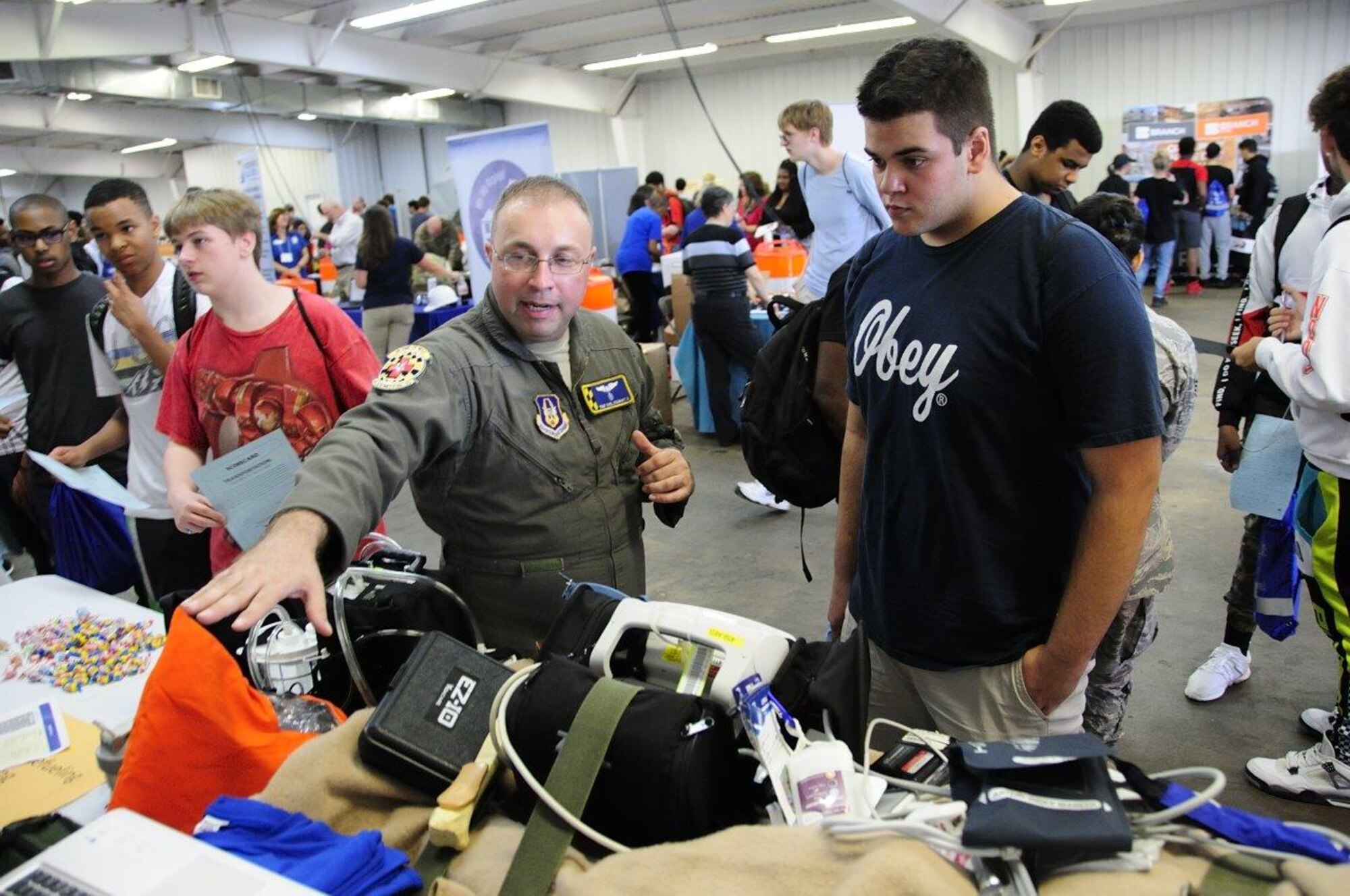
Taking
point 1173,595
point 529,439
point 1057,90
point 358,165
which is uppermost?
point 358,165

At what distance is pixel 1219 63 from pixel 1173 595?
422 inches

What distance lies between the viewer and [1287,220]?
7.80ft

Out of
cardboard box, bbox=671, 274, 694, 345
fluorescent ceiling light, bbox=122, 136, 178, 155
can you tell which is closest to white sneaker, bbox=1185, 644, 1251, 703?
cardboard box, bbox=671, 274, 694, 345

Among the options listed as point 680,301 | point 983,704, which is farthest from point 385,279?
point 983,704

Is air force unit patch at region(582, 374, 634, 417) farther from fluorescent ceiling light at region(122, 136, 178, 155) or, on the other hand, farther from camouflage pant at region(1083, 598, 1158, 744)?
fluorescent ceiling light at region(122, 136, 178, 155)

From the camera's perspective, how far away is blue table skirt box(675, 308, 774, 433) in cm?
559

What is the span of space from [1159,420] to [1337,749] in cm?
152

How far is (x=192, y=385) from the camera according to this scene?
2.12m

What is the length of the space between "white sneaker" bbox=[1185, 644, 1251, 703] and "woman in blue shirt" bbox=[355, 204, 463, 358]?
553 cm

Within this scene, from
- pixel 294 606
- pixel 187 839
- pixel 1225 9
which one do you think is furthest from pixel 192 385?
pixel 1225 9

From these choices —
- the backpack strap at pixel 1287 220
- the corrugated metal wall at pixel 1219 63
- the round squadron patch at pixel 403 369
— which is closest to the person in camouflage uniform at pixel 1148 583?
the backpack strap at pixel 1287 220

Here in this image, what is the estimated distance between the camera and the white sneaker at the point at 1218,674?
2732 mm

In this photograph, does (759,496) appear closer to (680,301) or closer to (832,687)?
(680,301)

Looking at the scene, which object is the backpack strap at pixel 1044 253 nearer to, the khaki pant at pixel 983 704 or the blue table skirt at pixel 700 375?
the khaki pant at pixel 983 704
